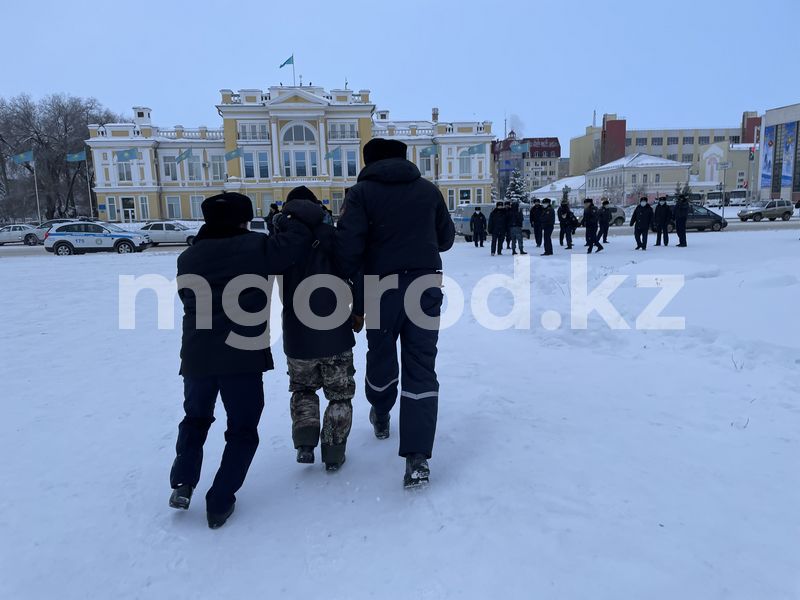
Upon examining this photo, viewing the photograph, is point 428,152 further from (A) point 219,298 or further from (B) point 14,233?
(A) point 219,298

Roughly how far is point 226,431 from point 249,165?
5349cm

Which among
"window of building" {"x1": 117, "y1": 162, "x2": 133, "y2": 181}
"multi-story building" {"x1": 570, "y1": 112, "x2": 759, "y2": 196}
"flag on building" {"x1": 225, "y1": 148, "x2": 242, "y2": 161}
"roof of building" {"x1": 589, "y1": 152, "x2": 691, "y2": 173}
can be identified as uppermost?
"multi-story building" {"x1": 570, "y1": 112, "x2": 759, "y2": 196}

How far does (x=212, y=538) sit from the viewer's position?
9.47 ft

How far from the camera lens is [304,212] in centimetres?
324

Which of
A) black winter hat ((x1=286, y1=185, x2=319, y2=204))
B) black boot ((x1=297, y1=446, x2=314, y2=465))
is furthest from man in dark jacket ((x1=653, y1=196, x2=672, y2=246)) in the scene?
black boot ((x1=297, y1=446, x2=314, y2=465))

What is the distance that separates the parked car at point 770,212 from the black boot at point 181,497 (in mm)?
42852

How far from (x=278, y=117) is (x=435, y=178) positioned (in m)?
16.5

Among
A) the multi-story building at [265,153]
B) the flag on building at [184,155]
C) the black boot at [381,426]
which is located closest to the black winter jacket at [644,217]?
the black boot at [381,426]

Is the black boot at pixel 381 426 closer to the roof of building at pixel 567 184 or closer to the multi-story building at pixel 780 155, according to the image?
the multi-story building at pixel 780 155

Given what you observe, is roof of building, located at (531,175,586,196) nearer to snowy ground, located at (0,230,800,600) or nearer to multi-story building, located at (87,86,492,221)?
multi-story building, located at (87,86,492,221)

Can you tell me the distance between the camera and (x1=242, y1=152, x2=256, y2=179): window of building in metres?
52.6

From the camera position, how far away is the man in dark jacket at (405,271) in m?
3.28

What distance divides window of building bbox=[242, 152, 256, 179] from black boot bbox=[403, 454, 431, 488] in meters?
53.4

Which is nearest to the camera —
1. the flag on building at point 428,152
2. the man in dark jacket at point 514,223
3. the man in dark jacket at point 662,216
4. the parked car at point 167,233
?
the man in dark jacket at point 662,216
